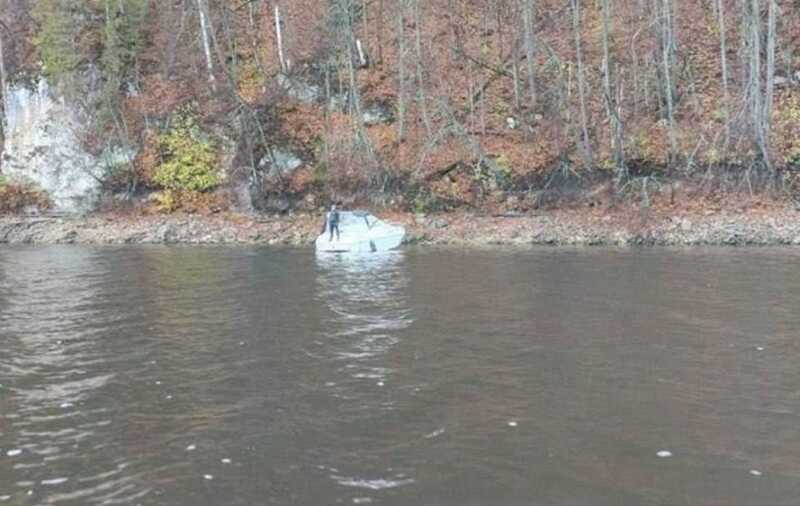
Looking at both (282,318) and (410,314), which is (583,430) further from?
(282,318)

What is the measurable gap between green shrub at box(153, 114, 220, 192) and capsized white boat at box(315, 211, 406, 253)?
11.3 meters

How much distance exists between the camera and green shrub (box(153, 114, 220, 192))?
36594 millimetres

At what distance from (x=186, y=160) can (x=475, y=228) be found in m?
15.3

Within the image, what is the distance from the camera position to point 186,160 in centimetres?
3728

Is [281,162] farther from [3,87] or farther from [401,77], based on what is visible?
[3,87]

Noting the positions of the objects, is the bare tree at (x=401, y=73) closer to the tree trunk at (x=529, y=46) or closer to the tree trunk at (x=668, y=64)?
the tree trunk at (x=529, y=46)

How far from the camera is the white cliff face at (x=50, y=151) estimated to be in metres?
37.7

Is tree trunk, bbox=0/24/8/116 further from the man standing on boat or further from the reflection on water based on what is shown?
the reflection on water

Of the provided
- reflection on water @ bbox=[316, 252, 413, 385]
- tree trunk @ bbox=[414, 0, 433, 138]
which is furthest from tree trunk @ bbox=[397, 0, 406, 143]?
reflection on water @ bbox=[316, 252, 413, 385]

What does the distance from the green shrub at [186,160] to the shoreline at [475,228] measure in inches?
97.7

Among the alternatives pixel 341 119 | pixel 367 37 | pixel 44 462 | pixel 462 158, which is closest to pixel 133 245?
pixel 341 119

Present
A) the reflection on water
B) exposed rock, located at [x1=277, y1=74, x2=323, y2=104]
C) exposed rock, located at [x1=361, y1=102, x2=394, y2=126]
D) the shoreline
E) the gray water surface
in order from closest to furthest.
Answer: the gray water surface
the reflection on water
the shoreline
exposed rock, located at [x1=361, y1=102, x2=394, y2=126]
exposed rock, located at [x1=277, y1=74, x2=323, y2=104]

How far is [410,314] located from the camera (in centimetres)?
1430

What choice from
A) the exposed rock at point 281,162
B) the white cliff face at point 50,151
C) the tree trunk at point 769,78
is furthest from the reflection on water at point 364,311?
the white cliff face at point 50,151
